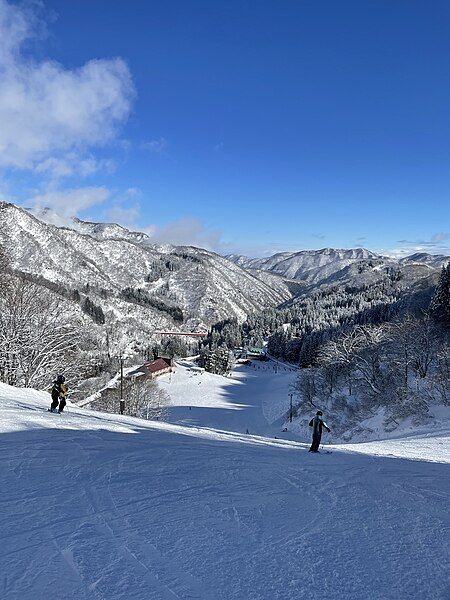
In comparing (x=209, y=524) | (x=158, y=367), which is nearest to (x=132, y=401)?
(x=209, y=524)

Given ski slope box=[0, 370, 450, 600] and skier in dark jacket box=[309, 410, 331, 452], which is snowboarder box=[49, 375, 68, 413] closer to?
ski slope box=[0, 370, 450, 600]

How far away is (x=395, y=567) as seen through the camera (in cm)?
434

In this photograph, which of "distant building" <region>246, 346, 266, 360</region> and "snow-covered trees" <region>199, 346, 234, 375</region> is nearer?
"snow-covered trees" <region>199, 346, 234, 375</region>

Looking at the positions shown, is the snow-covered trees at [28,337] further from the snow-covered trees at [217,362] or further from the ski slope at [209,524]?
the snow-covered trees at [217,362]

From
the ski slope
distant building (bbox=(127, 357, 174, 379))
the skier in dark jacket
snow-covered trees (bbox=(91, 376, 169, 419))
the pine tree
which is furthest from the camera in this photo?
distant building (bbox=(127, 357, 174, 379))

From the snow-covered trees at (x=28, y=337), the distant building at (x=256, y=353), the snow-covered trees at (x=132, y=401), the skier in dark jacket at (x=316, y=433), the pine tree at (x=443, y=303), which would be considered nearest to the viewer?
the skier in dark jacket at (x=316, y=433)

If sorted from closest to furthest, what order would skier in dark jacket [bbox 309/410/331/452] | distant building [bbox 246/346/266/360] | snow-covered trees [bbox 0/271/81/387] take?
skier in dark jacket [bbox 309/410/331/452]
snow-covered trees [bbox 0/271/81/387]
distant building [bbox 246/346/266/360]

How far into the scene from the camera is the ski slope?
3963mm

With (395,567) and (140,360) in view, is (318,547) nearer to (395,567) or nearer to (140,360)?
(395,567)

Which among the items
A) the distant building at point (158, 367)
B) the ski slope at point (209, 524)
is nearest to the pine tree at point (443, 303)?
the ski slope at point (209, 524)

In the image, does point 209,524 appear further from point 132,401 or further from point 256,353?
point 256,353

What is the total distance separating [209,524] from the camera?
5.50 m

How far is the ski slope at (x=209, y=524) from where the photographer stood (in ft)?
13.0

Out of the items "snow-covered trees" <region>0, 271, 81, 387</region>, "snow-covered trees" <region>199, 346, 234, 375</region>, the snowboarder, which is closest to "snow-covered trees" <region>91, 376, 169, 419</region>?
"snow-covered trees" <region>0, 271, 81, 387</region>
